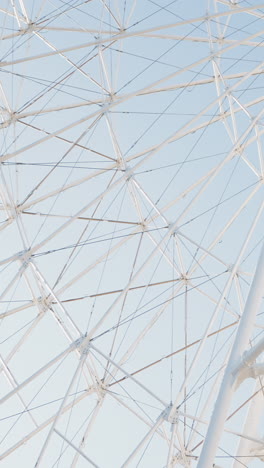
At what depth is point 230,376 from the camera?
16875 mm

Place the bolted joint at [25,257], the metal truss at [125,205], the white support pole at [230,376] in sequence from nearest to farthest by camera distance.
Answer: the white support pole at [230,376]
the bolted joint at [25,257]
the metal truss at [125,205]

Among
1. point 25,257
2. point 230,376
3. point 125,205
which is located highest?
point 125,205

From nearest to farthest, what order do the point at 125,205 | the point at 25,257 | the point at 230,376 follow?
the point at 230,376, the point at 25,257, the point at 125,205

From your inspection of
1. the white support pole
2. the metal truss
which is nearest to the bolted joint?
the metal truss

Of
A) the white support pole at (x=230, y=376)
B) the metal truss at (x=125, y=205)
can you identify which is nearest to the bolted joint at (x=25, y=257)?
the metal truss at (x=125, y=205)

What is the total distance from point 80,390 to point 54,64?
1268 centimetres

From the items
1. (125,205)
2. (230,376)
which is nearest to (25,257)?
(125,205)

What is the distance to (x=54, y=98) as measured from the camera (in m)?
33.5

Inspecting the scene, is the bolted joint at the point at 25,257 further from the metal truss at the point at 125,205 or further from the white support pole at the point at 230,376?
the white support pole at the point at 230,376

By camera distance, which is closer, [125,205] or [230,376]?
[230,376]

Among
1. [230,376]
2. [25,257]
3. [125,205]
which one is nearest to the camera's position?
[230,376]

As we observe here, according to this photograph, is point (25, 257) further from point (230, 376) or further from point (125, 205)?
point (230, 376)

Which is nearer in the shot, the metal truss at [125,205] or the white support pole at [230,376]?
the white support pole at [230,376]

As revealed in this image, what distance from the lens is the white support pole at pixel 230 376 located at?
53.4 ft
